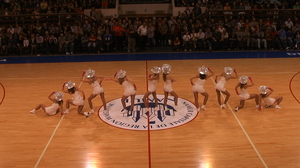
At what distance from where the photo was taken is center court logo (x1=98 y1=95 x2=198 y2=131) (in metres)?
8.66

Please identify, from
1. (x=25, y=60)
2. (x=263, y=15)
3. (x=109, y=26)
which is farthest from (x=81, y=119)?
(x=263, y=15)

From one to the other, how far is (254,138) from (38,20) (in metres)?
15.9

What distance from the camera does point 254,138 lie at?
7793mm

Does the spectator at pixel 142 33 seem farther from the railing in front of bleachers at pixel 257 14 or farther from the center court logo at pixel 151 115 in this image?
the center court logo at pixel 151 115

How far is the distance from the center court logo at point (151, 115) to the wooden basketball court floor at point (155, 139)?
0.26m

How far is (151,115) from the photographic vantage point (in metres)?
9.27

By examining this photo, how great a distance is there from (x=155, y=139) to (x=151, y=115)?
1516mm

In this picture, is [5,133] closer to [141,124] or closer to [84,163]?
[84,163]

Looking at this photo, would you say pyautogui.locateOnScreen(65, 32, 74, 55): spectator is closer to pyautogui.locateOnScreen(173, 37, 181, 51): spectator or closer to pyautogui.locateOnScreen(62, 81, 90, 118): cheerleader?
pyautogui.locateOnScreen(173, 37, 181, 51): spectator

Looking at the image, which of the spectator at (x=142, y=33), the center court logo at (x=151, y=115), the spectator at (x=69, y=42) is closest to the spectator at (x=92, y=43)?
the spectator at (x=69, y=42)

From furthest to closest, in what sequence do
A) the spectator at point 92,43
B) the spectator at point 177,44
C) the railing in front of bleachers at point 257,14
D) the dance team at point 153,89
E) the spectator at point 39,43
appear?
the railing in front of bleachers at point 257,14 → the spectator at point 177,44 → the spectator at point 92,43 → the spectator at point 39,43 → the dance team at point 153,89

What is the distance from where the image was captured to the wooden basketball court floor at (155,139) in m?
6.85

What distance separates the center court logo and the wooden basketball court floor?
0.87ft

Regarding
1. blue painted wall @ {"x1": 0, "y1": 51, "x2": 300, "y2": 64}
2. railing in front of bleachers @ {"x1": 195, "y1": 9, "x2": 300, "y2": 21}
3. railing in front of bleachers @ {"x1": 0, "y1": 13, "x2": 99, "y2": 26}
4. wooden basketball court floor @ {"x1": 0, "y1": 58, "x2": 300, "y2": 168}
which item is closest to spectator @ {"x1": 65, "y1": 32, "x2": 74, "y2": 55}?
blue painted wall @ {"x1": 0, "y1": 51, "x2": 300, "y2": 64}
